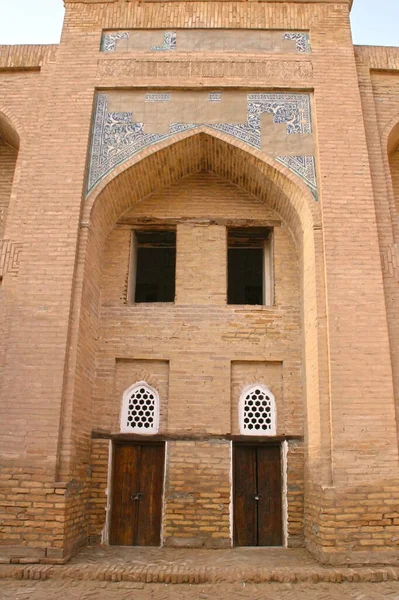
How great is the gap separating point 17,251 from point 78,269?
75 centimetres

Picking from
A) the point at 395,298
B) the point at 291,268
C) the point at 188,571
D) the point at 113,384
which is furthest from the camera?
the point at 291,268

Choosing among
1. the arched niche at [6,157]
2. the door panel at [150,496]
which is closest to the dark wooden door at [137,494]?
the door panel at [150,496]

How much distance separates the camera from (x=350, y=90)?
270 inches

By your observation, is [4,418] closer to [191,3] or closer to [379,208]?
[379,208]

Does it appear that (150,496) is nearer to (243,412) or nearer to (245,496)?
(245,496)

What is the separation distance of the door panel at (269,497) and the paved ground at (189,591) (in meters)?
1.33

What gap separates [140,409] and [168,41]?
4.76m

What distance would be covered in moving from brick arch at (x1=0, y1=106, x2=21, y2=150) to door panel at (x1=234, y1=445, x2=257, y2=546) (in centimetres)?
483

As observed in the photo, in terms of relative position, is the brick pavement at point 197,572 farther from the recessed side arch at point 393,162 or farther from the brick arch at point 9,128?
the brick arch at point 9,128

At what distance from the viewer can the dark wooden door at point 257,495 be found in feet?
20.1

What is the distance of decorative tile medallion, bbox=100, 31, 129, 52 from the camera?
23.6ft

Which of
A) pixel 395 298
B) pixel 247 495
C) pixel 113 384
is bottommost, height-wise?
pixel 247 495

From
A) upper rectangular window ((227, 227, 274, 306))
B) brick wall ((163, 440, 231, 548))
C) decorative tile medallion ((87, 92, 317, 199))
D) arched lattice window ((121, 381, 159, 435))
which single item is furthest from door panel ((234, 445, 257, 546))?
decorative tile medallion ((87, 92, 317, 199))

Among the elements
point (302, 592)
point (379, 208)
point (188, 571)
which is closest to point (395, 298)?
point (379, 208)
